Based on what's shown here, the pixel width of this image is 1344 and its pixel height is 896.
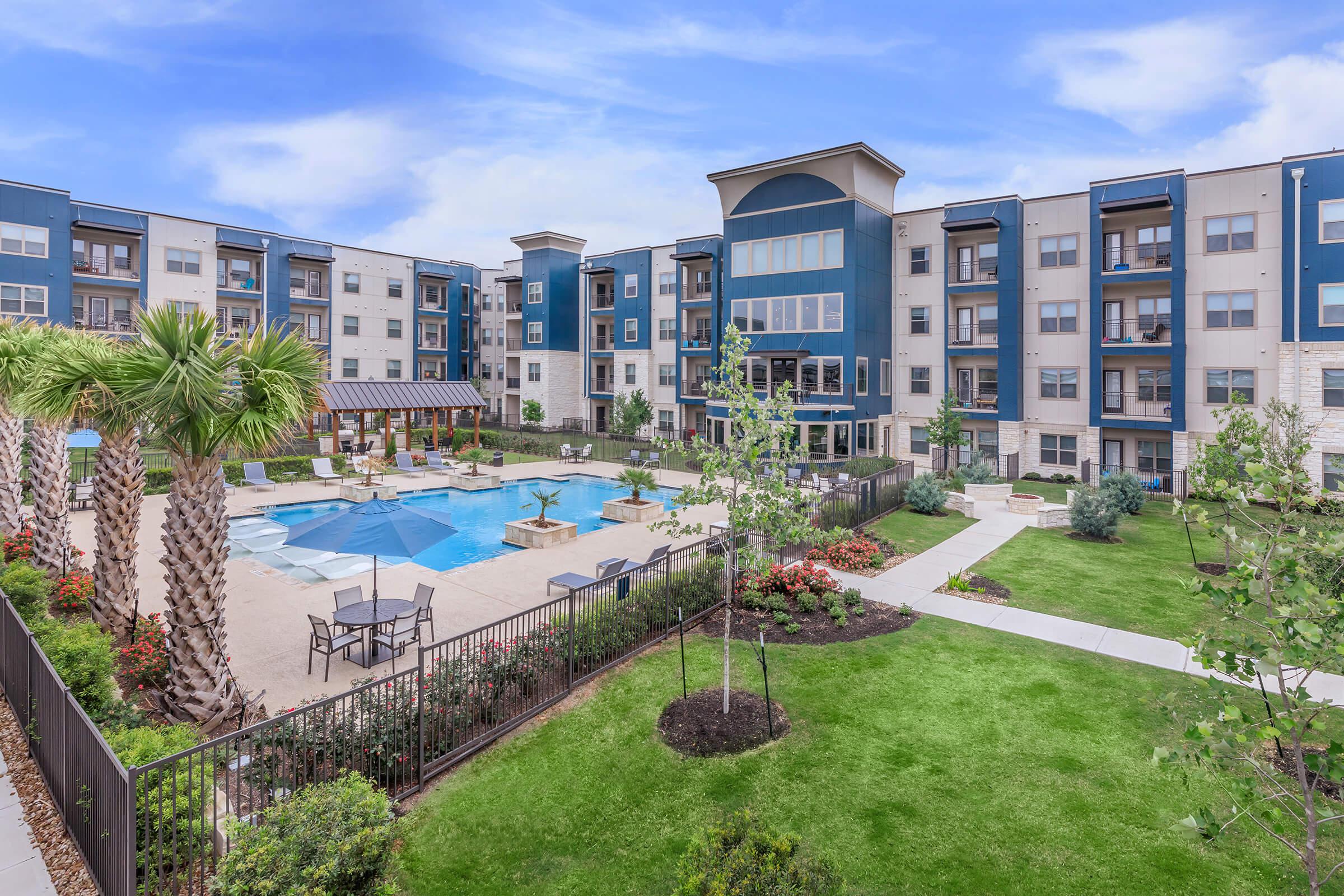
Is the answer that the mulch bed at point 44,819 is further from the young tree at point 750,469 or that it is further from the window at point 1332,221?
the window at point 1332,221

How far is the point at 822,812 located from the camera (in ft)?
23.5

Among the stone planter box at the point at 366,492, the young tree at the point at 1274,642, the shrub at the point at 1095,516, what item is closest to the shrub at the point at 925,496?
the shrub at the point at 1095,516

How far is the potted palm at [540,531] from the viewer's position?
19.4 m

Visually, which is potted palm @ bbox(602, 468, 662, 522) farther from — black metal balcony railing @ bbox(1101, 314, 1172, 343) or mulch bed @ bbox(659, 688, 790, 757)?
black metal balcony railing @ bbox(1101, 314, 1172, 343)

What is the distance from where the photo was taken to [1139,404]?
3128 cm

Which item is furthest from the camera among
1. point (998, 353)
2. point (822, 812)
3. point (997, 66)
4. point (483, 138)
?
point (483, 138)

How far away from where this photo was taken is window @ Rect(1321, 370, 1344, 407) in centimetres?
2611

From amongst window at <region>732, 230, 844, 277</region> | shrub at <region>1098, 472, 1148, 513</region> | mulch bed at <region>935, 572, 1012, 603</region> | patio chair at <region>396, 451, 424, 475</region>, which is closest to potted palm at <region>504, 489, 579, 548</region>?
mulch bed at <region>935, 572, 1012, 603</region>

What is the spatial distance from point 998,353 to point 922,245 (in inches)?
284

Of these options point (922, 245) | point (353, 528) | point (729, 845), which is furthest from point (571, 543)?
point (922, 245)

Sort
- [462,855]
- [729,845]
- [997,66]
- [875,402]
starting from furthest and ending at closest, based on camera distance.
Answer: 1. [875,402]
2. [997,66]
3. [462,855]
4. [729,845]

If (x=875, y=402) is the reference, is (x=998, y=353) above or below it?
above

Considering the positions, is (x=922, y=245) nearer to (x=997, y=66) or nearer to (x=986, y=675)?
(x=997, y=66)

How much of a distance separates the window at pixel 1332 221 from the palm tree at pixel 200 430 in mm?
35176
